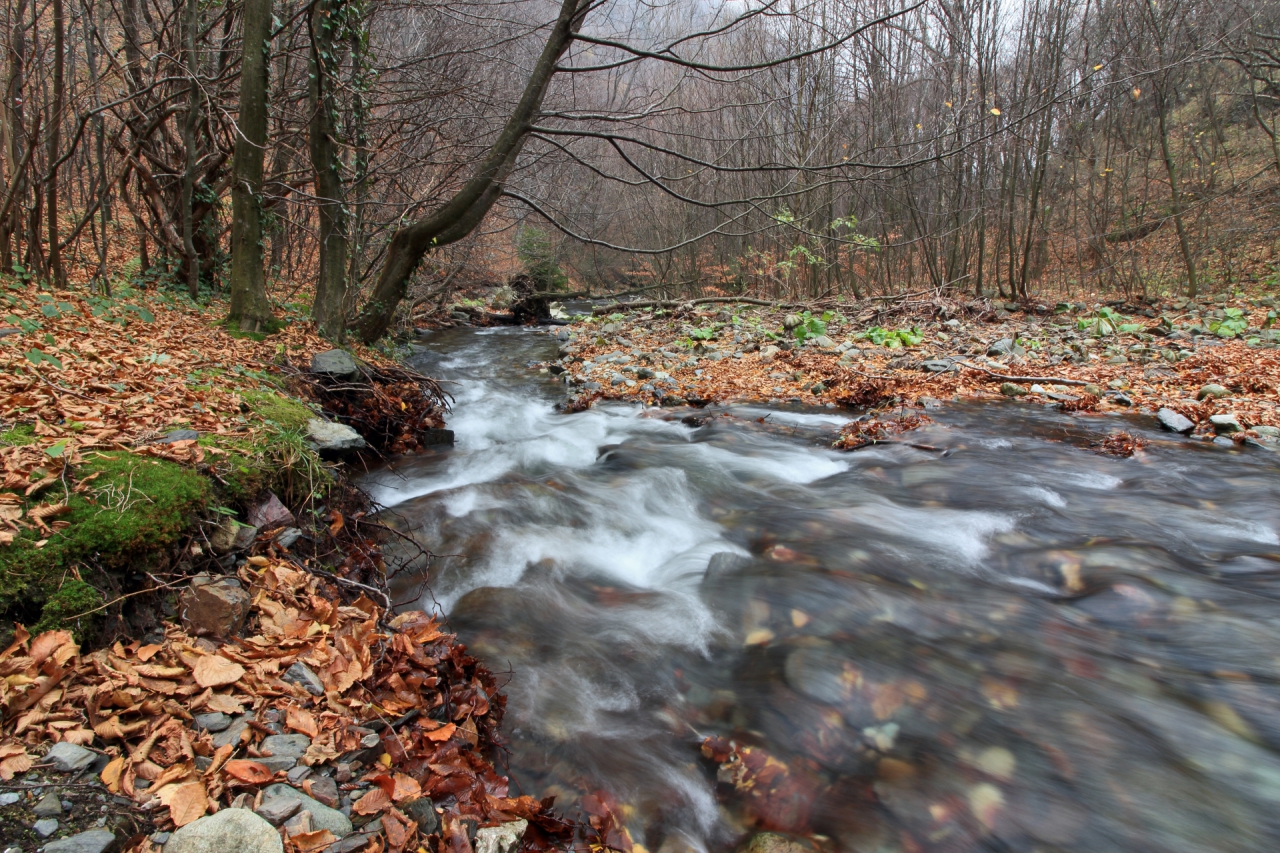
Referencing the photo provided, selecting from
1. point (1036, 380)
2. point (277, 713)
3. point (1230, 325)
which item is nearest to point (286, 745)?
point (277, 713)

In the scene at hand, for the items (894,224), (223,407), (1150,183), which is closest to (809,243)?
(894,224)

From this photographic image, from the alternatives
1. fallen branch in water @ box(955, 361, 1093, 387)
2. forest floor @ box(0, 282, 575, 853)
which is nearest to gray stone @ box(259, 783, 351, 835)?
forest floor @ box(0, 282, 575, 853)

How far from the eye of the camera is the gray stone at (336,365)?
585 cm

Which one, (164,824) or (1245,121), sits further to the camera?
(1245,121)

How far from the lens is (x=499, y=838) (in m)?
2.02

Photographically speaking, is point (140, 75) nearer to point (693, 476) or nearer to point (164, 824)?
point (693, 476)

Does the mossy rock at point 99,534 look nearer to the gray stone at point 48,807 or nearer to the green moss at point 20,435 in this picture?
the green moss at point 20,435

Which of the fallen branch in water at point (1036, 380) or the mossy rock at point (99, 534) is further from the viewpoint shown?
the fallen branch in water at point (1036, 380)

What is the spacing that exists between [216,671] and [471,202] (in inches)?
260

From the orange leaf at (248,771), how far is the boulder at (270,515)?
151 centimetres

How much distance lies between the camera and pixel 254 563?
2.94 metres

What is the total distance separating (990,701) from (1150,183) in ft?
54.2

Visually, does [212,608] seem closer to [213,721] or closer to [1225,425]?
[213,721]

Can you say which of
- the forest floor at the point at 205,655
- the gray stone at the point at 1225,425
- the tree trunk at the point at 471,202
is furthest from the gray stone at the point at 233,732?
the gray stone at the point at 1225,425
